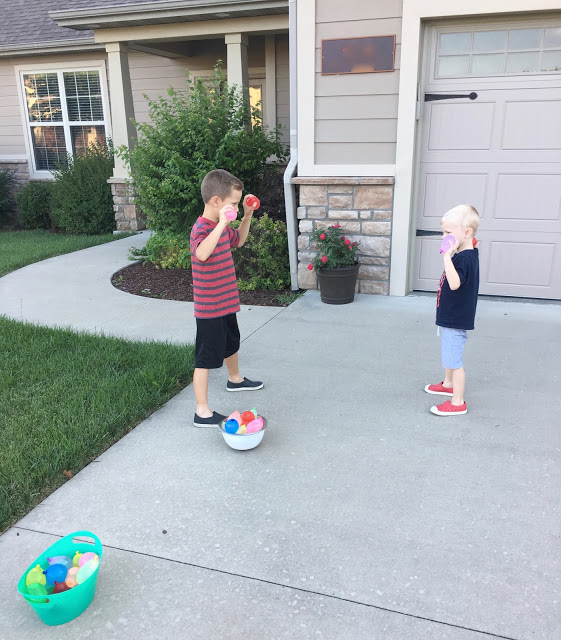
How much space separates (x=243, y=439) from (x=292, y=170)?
3465mm

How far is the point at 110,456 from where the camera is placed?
113 inches

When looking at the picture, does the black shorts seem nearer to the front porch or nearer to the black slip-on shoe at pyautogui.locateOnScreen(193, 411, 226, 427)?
the black slip-on shoe at pyautogui.locateOnScreen(193, 411, 226, 427)

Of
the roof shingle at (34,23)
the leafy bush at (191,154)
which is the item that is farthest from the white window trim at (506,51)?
the roof shingle at (34,23)

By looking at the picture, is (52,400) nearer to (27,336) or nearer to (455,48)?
(27,336)

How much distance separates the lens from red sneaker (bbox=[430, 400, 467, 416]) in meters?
3.24

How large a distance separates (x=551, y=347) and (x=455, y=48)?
2840mm

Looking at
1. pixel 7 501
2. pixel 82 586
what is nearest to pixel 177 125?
pixel 7 501

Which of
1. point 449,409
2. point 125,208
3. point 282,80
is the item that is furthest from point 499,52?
point 125,208

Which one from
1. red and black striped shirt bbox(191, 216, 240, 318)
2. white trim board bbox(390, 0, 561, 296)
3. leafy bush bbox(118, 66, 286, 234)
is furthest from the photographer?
leafy bush bbox(118, 66, 286, 234)

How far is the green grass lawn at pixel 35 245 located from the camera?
7.69 metres

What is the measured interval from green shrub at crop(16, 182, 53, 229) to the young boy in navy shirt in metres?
9.24

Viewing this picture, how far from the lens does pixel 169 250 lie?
7.09 meters

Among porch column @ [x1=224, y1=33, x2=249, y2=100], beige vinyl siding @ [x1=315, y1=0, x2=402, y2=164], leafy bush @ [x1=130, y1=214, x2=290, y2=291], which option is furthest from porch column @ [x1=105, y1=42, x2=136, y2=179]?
beige vinyl siding @ [x1=315, y1=0, x2=402, y2=164]

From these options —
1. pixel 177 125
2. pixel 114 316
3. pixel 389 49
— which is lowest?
pixel 114 316
